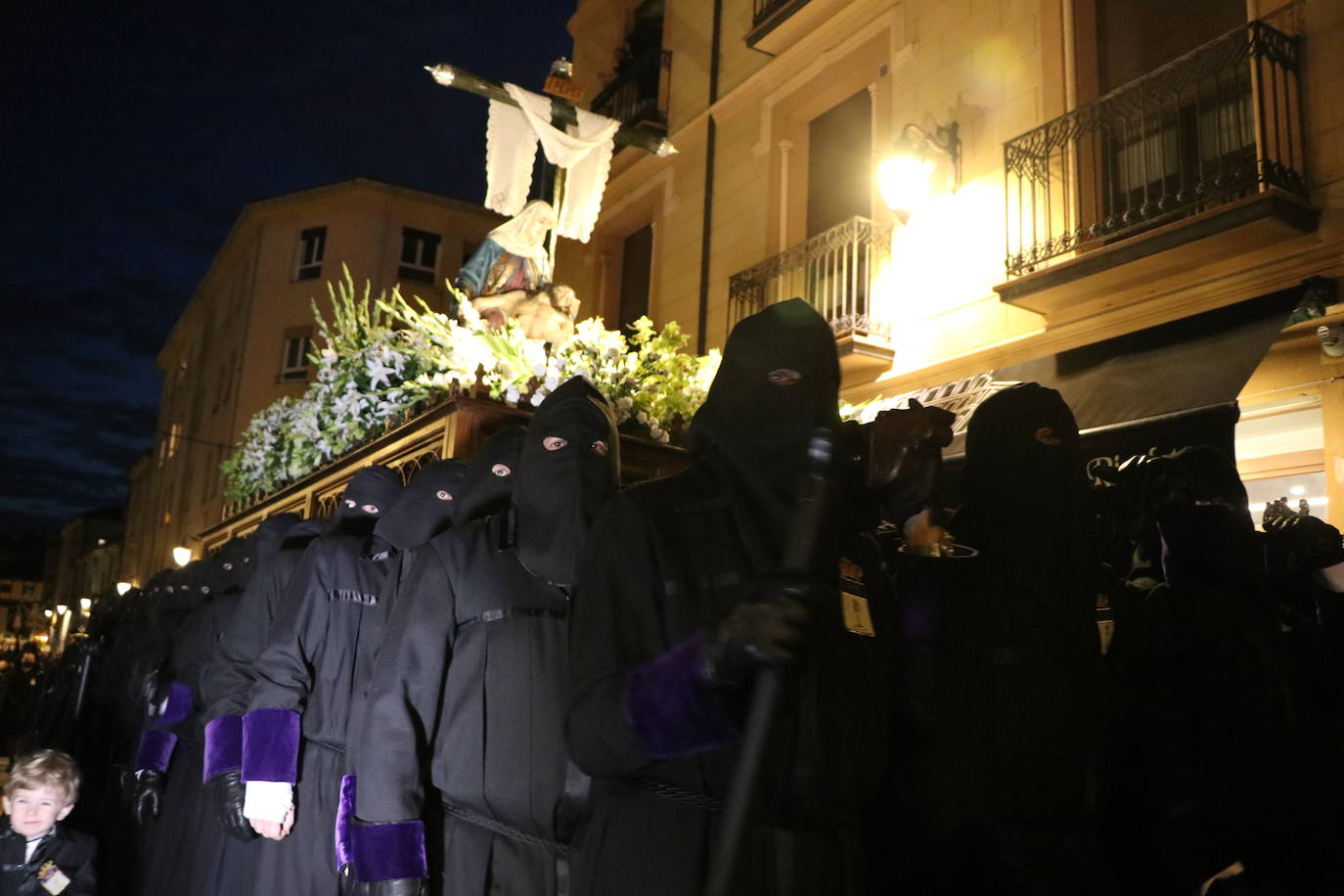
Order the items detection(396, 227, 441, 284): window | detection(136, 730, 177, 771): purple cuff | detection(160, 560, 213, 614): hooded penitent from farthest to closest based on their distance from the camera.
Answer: detection(396, 227, 441, 284): window, detection(160, 560, 213, 614): hooded penitent, detection(136, 730, 177, 771): purple cuff

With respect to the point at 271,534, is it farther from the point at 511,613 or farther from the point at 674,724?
the point at 674,724

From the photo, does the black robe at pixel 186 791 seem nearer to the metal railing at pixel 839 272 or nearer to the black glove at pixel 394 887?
the black glove at pixel 394 887

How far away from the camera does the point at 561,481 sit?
3.62 meters

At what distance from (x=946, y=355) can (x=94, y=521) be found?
63504 mm

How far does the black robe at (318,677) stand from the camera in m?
4.48

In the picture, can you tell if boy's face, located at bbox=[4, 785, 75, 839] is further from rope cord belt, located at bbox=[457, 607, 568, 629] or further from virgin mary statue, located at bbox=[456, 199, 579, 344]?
virgin mary statue, located at bbox=[456, 199, 579, 344]

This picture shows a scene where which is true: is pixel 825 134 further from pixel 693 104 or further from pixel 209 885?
pixel 209 885

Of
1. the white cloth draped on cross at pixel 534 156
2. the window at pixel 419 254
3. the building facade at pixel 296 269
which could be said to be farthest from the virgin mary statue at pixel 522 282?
the window at pixel 419 254

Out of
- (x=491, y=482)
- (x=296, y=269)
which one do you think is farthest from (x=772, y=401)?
(x=296, y=269)

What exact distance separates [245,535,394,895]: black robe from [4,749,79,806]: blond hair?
1.25m

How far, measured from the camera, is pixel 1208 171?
8.82m

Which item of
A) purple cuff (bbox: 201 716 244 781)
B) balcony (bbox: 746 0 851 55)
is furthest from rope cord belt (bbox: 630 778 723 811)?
balcony (bbox: 746 0 851 55)

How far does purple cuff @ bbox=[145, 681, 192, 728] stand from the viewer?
6535 mm

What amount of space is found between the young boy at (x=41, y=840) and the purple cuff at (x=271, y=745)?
4.53 feet
